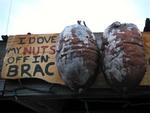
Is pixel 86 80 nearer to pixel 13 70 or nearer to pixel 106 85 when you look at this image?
pixel 106 85

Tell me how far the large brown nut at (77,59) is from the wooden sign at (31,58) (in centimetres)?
43

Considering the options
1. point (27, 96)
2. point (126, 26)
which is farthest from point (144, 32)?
point (27, 96)

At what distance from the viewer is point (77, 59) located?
19.1ft

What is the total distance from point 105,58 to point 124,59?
1.17 feet

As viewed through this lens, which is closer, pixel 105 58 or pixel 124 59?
pixel 124 59

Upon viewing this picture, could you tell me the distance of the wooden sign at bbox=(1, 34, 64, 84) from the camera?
6.48 meters

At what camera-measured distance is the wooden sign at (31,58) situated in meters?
6.48

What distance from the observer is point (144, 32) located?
664cm

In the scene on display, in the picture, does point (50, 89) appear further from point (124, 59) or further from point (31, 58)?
point (124, 59)

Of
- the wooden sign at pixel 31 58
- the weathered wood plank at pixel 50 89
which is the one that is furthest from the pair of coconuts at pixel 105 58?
the wooden sign at pixel 31 58

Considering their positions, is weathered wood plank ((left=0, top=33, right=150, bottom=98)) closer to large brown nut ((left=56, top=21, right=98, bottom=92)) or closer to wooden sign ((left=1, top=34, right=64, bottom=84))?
wooden sign ((left=1, top=34, right=64, bottom=84))

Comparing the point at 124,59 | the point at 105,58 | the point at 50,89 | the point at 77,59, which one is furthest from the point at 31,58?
the point at 124,59

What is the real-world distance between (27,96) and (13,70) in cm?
59

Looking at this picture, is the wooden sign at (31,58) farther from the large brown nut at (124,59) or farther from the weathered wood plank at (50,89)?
the large brown nut at (124,59)
